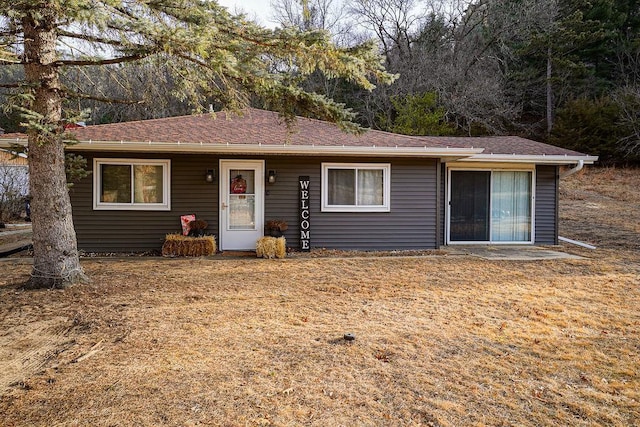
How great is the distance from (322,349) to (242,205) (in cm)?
Result: 606

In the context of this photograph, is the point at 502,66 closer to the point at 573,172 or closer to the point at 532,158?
the point at 573,172

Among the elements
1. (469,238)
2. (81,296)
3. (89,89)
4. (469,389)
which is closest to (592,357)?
(469,389)

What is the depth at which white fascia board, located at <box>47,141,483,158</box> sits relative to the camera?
8.30m

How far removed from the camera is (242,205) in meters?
9.38

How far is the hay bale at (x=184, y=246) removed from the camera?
857 cm

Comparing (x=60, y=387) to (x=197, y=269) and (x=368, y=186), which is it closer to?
(x=197, y=269)

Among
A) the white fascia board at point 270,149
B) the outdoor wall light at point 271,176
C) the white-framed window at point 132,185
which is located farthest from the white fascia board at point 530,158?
the white-framed window at point 132,185

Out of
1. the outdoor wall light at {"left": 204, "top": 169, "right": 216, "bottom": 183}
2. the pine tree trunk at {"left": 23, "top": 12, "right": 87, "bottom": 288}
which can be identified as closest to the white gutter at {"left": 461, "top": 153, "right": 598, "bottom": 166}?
the outdoor wall light at {"left": 204, "top": 169, "right": 216, "bottom": 183}

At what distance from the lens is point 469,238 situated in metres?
10.5

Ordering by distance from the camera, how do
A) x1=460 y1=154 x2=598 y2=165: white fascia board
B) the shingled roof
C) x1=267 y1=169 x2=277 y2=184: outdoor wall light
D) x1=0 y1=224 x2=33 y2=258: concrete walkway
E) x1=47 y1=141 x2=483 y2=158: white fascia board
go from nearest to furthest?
x1=47 y1=141 x2=483 y2=158: white fascia board, the shingled roof, x1=0 y1=224 x2=33 y2=258: concrete walkway, x1=267 y1=169 x2=277 y2=184: outdoor wall light, x1=460 y1=154 x2=598 y2=165: white fascia board

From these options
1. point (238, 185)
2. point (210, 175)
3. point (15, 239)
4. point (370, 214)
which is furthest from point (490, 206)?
point (15, 239)

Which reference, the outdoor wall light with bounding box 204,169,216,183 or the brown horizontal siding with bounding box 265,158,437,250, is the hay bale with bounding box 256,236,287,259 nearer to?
the brown horizontal siding with bounding box 265,158,437,250

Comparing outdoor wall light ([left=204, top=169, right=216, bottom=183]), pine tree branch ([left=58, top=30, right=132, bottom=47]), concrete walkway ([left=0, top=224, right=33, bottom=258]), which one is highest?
pine tree branch ([left=58, top=30, right=132, bottom=47])

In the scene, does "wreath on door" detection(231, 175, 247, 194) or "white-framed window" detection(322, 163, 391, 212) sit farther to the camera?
"white-framed window" detection(322, 163, 391, 212)
